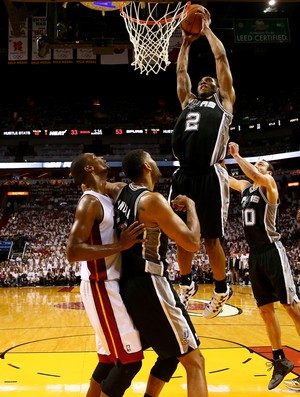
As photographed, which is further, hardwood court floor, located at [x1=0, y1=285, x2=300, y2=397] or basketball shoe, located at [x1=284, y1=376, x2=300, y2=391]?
hardwood court floor, located at [x1=0, y1=285, x2=300, y2=397]

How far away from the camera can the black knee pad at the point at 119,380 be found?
3223mm

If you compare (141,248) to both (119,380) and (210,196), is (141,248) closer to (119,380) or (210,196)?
(210,196)

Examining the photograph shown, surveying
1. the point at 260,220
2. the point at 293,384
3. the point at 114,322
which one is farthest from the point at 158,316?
the point at 293,384

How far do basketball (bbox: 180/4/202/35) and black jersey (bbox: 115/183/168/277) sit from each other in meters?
1.75

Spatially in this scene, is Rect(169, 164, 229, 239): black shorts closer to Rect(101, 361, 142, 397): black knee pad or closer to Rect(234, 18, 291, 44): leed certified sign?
Rect(101, 361, 142, 397): black knee pad

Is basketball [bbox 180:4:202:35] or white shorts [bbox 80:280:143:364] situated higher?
basketball [bbox 180:4:202:35]

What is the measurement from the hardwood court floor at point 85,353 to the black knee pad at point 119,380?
1659 millimetres

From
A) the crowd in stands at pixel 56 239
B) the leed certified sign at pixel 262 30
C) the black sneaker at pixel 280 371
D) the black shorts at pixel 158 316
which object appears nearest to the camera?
the black shorts at pixel 158 316

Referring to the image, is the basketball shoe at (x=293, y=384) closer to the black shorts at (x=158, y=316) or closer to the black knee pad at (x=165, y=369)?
the black knee pad at (x=165, y=369)

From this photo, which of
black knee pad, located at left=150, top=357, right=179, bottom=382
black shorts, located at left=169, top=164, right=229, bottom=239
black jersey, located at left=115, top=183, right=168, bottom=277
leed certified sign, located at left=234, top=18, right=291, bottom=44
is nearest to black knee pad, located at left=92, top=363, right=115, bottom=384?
black knee pad, located at left=150, top=357, right=179, bottom=382

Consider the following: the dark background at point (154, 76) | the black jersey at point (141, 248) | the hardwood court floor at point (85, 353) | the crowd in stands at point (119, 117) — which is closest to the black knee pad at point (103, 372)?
the black jersey at point (141, 248)

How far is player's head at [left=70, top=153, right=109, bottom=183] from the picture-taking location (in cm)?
356

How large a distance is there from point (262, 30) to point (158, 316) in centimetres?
1191

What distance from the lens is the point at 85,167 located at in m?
3.58
